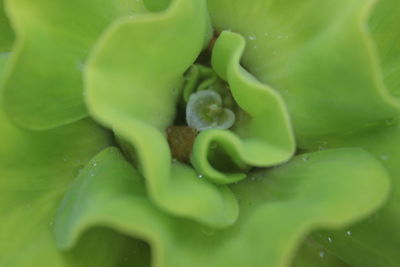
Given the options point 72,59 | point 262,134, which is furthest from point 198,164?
point 72,59

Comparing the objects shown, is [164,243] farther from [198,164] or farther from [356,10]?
[356,10]

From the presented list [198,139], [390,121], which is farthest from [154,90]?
[390,121]

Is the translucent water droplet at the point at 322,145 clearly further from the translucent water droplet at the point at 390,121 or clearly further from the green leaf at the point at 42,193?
the green leaf at the point at 42,193

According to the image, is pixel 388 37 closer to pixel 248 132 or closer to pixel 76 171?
pixel 248 132

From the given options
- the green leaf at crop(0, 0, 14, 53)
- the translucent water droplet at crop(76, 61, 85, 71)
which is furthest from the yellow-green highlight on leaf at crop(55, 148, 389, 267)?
the green leaf at crop(0, 0, 14, 53)

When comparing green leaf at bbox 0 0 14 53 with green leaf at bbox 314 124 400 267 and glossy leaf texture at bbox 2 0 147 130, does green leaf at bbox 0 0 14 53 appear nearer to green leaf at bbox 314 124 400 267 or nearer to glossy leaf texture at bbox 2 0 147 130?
glossy leaf texture at bbox 2 0 147 130

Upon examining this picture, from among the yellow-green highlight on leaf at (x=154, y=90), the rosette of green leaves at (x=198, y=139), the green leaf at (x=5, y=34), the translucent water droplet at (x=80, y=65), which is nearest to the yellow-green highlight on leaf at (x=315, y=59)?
the rosette of green leaves at (x=198, y=139)
